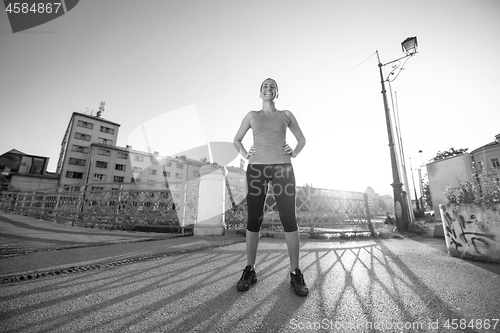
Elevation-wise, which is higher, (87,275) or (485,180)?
(485,180)

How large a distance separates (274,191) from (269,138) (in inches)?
24.3

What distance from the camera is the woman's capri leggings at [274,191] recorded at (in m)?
2.11

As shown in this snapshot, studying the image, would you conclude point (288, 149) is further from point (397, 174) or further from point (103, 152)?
point (103, 152)

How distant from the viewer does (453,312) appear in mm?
1416

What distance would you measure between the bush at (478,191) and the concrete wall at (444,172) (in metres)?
11.9

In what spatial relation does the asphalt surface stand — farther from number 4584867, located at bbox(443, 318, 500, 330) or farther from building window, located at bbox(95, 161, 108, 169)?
building window, located at bbox(95, 161, 108, 169)

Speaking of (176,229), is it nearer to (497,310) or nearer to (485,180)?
(497,310)

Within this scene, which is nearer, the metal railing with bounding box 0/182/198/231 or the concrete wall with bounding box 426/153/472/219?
the metal railing with bounding box 0/182/198/231

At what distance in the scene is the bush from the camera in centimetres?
304

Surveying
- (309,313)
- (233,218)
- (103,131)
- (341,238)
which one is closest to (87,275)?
(309,313)

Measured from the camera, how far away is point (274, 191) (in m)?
2.12

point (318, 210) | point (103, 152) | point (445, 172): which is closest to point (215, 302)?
point (318, 210)

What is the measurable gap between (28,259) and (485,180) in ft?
22.6

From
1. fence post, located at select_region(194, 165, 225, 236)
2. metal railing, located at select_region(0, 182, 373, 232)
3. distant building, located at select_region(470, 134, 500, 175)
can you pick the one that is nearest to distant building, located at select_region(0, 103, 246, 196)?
metal railing, located at select_region(0, 182, 373, 232)
